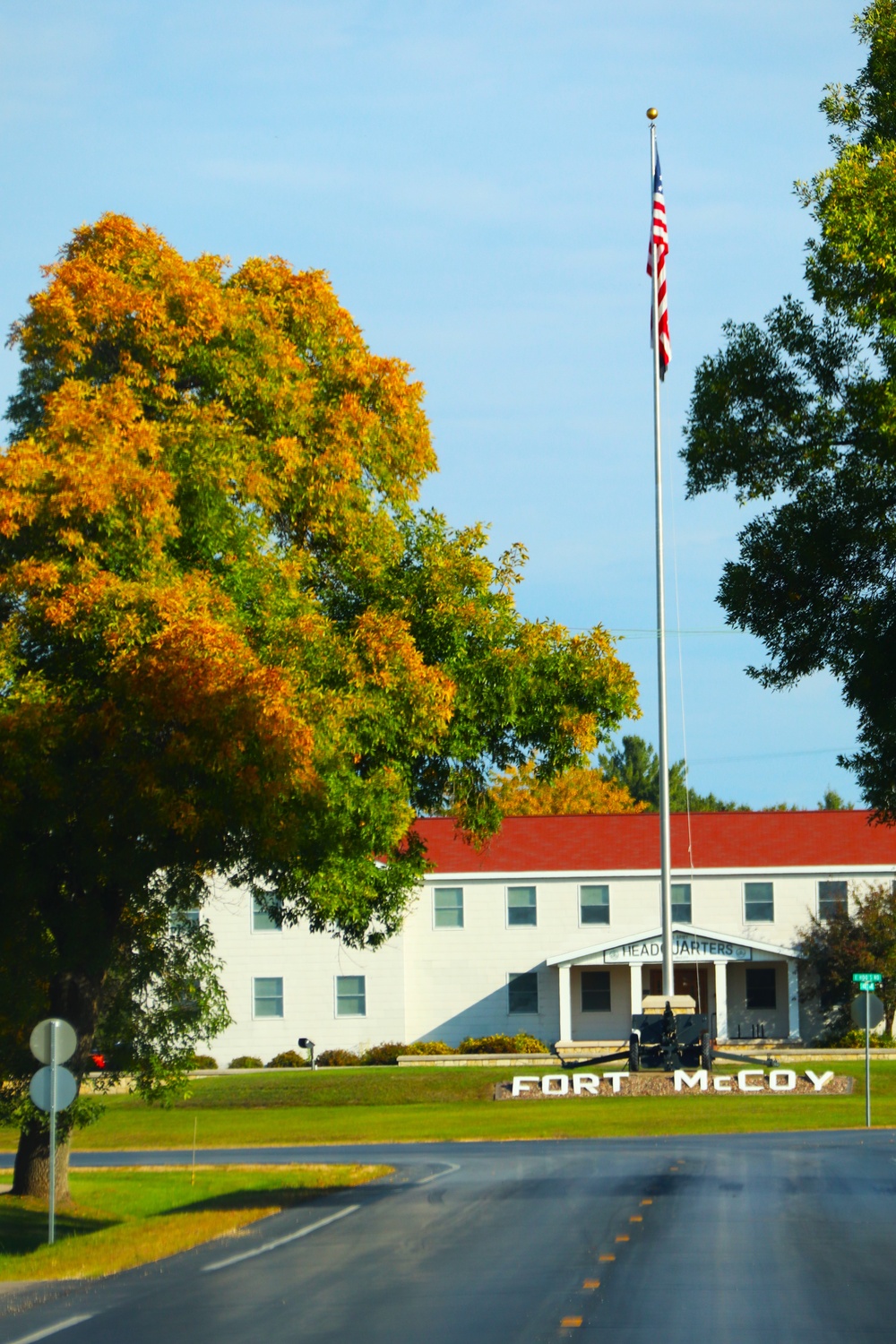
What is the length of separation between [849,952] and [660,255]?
2496cm

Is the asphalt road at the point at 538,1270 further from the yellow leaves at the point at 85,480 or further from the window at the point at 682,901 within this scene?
the window at the point at 682,901

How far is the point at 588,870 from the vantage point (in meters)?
54.7

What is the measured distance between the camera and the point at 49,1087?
17328 millimetres

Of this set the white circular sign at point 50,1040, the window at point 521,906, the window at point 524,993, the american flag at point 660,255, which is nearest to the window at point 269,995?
the window at point 524,993

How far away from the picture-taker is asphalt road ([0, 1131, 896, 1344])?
11.0 meters

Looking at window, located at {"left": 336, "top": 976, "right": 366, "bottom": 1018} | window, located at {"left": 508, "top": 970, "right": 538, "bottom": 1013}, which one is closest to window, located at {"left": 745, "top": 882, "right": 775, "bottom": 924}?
window, located at {"left": 508, "top": 970, "right": 538, "bottom": 1013}

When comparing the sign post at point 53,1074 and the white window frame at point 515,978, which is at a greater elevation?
the sign post at point 53,1074

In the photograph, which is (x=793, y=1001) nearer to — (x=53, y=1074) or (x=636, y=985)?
(x=636, y=985)

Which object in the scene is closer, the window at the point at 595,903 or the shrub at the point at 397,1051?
the shrub at the point at 397,1051

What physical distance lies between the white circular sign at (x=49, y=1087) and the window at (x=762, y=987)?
39543 mm

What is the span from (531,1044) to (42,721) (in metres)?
36.6

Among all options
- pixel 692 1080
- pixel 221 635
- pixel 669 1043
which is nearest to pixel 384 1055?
pixel 692 1080

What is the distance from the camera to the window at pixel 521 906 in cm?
5441

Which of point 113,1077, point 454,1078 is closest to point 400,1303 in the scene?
point 113,1077
